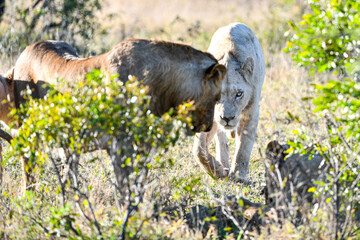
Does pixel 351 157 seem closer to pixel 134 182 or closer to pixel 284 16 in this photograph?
pixel 134 182

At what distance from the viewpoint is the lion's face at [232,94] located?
6.20m

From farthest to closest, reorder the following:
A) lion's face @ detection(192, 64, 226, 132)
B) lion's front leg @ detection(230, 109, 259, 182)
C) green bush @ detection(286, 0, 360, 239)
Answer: lion's front leg @ detection(230, 109, 259, 182)
lion's face @ detection(192, 64, 226, 132)
green bush @ detection(286, 0, 360, 239)

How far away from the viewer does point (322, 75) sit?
1242 cm

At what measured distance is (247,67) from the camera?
629cm

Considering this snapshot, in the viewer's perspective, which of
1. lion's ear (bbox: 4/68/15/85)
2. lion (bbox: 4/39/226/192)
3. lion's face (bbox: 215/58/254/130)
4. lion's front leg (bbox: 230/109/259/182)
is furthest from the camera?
lion's front leg (bbox: 230/109/259/182)

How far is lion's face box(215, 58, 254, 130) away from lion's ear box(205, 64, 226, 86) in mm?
1372

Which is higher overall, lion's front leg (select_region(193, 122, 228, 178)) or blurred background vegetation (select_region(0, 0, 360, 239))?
lion's front leg (select_region(193, 122, 228, 178))

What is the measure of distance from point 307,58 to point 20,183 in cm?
318

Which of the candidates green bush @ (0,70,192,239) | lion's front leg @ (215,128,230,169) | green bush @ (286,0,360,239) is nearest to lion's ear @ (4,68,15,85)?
green bush @ (0,70,192,239)

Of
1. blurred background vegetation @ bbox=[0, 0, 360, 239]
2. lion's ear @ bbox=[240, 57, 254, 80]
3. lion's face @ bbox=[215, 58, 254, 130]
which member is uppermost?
lion's ear @ bbox=[240, 57, 254, 80]

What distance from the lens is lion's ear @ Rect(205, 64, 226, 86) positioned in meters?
4.73

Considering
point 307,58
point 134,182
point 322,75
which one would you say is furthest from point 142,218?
point 322,75

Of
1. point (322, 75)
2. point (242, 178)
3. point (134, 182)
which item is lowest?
point (134, 182)

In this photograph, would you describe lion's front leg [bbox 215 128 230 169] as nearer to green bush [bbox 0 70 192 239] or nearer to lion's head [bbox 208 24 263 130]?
lion's head [bbox 208 24 263 130]
